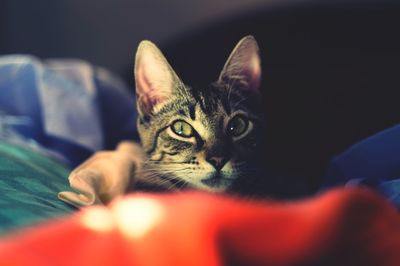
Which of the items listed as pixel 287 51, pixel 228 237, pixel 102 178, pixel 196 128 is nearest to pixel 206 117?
pixel 196 128

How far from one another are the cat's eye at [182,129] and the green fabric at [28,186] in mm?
185

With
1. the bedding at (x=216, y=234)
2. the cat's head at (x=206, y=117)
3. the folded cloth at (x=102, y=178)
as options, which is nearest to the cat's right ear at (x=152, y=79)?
the cat's head at (x=206, y=117)

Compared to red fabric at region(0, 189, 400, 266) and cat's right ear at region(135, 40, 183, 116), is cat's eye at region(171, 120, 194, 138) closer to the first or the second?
cat's right ear at region(135, 40, 183, 116)

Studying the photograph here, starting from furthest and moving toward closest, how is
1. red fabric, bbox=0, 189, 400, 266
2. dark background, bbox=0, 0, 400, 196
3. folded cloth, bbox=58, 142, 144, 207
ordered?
dark background, bbox=0, 0, 400, 196 < folded cloth, bbox=58, 142, 144, 207 < red fabric, bbox=0, 189, 400, 266

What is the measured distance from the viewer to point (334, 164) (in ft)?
2.78

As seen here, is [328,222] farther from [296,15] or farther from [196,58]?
[296,15]

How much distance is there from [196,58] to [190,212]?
3.71 ft

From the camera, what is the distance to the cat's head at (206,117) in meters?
0.68

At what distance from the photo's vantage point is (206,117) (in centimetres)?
69

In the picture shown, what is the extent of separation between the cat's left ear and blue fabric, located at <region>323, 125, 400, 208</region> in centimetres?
21

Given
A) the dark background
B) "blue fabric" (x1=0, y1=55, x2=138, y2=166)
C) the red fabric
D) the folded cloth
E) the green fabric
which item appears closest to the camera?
the red fabric

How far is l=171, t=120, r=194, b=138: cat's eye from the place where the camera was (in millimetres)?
709

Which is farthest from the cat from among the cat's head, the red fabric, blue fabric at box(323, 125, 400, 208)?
the red fabric

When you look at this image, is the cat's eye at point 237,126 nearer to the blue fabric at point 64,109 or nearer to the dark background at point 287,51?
the dark background at point 287,51
